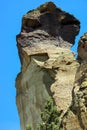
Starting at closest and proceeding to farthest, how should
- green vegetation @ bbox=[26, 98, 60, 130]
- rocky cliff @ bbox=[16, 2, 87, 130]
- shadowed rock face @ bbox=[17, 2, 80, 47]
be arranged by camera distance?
1. green vegetation @ bbox=[26, 98, 60, 130]
2. rocky cliff @ bbox=[16, 2, 87, 130]
3. shadowed rock face @ bbox=[17, 2, 80, 47]

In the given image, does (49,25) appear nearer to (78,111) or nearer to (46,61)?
(46,61)

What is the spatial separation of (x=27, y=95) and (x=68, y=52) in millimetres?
3783

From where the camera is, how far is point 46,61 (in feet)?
104

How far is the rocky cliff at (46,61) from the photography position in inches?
1108

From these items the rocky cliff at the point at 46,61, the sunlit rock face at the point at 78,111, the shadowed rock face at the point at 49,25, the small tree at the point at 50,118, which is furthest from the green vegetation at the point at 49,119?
the shadowed rock face at the point at 49,25

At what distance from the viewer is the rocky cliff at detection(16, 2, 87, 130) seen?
28141 millimetres

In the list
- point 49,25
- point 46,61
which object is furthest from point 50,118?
point 49,25

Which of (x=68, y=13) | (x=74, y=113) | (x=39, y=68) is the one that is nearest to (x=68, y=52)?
(x=39, y=68)

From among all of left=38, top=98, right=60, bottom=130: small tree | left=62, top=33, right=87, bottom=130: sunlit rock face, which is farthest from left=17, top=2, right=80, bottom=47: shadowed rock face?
left=38, top=98, right=60, bottom=130: small tree

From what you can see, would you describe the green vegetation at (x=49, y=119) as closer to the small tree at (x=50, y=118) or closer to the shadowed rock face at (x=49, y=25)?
the small tree at (x=50, y=118)

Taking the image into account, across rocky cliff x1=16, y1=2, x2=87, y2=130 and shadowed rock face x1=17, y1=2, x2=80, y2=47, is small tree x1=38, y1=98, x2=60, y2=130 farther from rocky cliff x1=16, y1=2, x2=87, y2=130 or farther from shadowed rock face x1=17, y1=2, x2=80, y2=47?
shadowed rock face x1=17, y1=2, x2=80, y2=47

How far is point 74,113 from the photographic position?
73.7 feet

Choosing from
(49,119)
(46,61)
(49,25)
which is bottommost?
(49,119)

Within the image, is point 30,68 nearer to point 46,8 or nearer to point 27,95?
point 27,95
